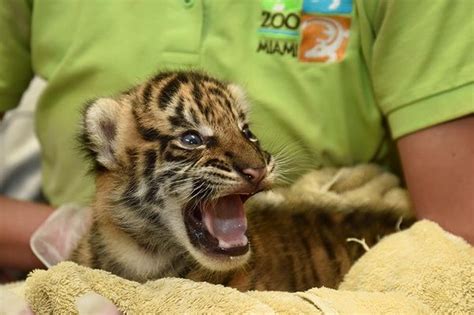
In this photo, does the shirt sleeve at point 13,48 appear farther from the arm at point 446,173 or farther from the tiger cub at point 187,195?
the arm at point 446,173

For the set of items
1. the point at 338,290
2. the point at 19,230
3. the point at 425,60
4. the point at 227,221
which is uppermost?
the point at 425,60

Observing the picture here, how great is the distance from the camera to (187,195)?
941 mm

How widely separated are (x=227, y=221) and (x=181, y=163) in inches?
4.4

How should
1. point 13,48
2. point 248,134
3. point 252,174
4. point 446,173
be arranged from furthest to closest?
1. point 13,48
2. point 446,173
3. point 248,134
4. point 252,174

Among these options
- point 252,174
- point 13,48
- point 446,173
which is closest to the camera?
point 252,174

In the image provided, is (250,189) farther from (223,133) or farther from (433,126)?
(433,126)

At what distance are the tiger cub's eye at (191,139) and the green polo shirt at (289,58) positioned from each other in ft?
0.52

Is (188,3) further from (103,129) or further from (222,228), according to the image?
(222,228)

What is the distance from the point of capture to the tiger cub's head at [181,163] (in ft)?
2.97

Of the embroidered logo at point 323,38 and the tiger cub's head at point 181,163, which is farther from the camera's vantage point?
the embroidered logo at point 323,38

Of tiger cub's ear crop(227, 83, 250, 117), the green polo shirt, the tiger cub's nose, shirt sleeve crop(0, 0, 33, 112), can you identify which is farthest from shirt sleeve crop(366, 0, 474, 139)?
shirt sleeve crop(0, 0, 33, 112)

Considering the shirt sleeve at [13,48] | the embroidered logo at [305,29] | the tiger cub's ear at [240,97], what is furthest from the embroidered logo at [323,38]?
the shirt sleeve at [13,48]

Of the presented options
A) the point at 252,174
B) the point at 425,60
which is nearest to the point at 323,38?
the point at 425,60

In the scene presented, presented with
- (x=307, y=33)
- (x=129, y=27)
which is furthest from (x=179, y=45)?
(x=307, y=33)
